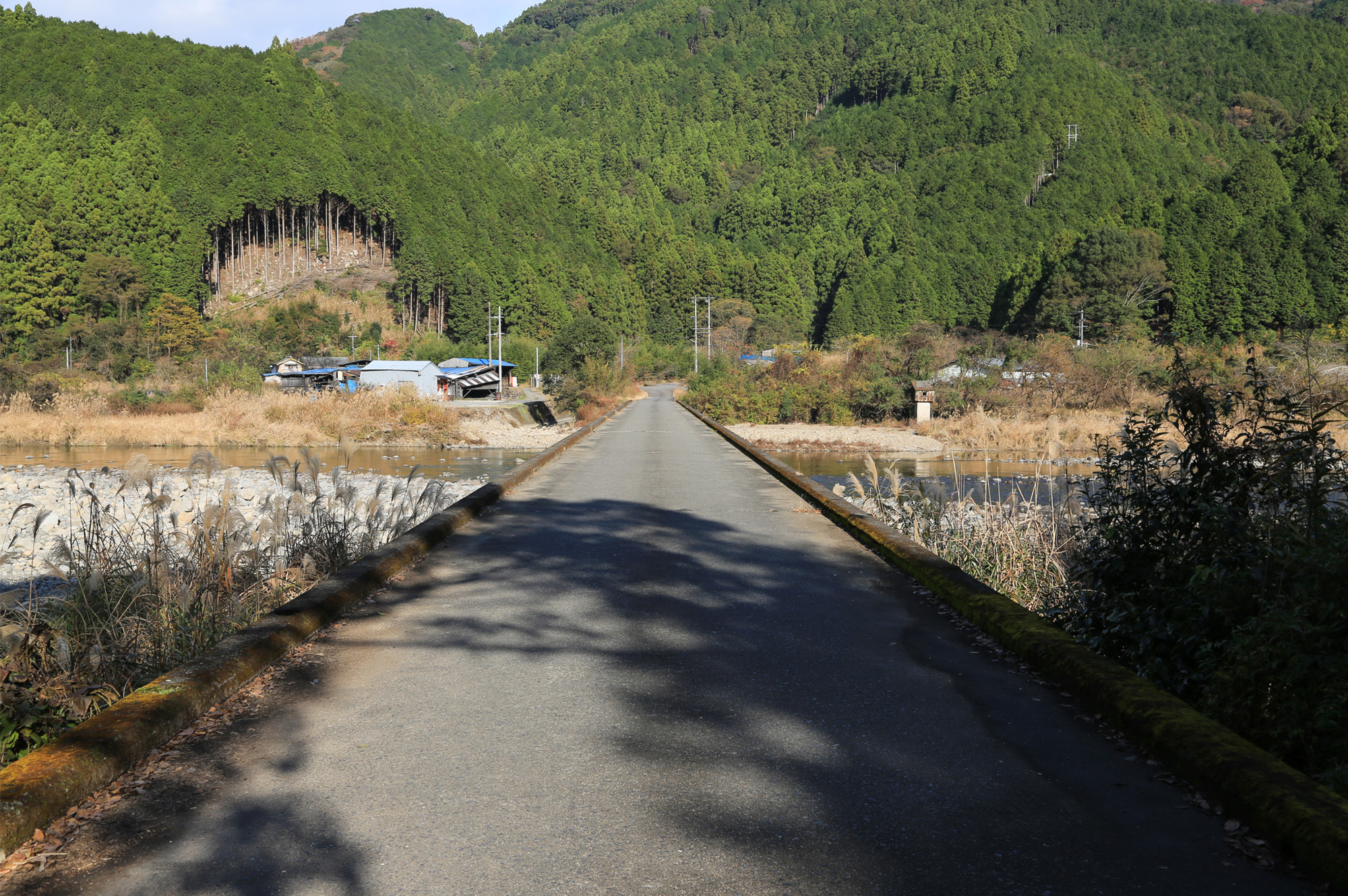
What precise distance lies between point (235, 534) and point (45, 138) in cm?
14367

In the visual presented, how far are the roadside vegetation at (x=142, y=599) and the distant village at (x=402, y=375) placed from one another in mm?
59706

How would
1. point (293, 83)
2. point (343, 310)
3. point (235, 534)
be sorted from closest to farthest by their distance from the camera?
point (235, 534) < point (343, 310) < point (293, 83)

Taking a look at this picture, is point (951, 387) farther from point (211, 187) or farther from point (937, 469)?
point (211, 187)

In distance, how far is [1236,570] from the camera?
16.1 ft

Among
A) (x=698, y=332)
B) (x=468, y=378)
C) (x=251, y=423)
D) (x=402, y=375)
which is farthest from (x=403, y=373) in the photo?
(x=698, y=332)

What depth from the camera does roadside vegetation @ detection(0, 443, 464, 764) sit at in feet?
15.9

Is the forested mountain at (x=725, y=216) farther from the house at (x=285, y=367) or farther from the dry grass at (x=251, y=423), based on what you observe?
the dry grass at (x=251, y=423)

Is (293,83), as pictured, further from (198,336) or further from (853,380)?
(853,380)

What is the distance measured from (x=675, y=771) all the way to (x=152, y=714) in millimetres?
2323

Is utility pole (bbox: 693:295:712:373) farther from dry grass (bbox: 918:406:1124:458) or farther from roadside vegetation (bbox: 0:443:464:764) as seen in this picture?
roadside vegetation (bbox: 0:443:464:764)

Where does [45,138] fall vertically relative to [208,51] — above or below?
below

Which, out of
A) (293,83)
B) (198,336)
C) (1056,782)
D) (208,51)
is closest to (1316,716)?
(1056,782)

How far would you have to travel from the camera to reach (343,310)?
122250 millimetres

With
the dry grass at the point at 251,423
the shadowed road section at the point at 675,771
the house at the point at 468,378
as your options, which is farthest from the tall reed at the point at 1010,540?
the house at the point at 468,378
